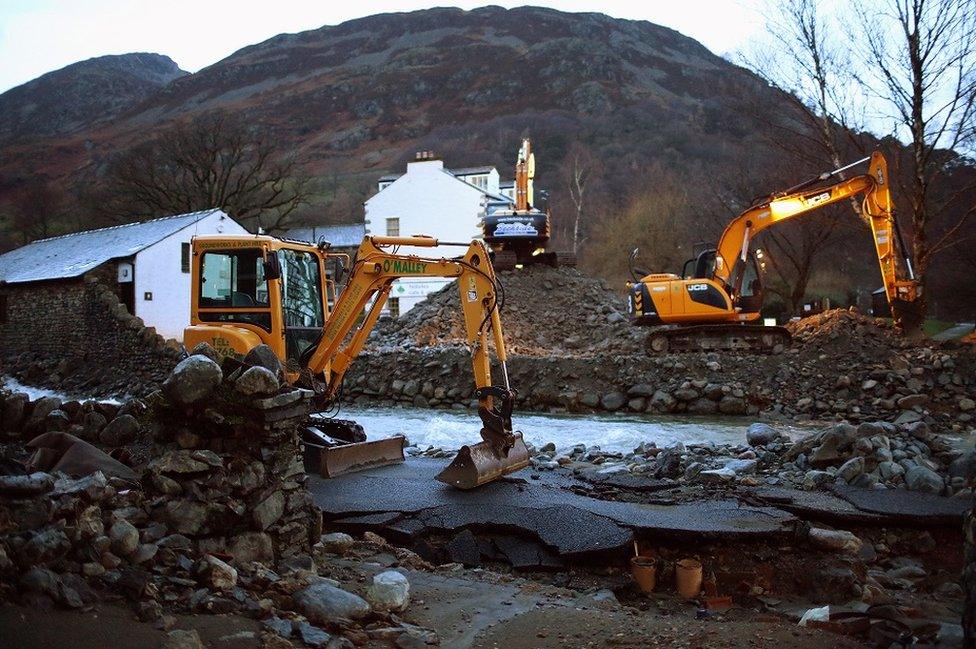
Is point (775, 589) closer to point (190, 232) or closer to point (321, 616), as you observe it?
point (321, 616)

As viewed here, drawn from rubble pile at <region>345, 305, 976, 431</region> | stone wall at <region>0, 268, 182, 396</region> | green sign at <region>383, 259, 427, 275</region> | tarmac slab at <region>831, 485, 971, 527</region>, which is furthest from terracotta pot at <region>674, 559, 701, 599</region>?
stone wall at <region>0, 268, 182, 396</region>

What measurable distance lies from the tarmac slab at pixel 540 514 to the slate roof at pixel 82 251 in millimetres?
20893

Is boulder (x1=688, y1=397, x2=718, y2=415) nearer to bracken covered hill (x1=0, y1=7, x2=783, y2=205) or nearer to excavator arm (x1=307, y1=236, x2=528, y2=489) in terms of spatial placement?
excavator arm (x1=307, y1=236, x2=528, y2=489)

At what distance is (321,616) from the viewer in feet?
13.7

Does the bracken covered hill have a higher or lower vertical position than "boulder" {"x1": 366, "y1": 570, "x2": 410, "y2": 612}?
higher

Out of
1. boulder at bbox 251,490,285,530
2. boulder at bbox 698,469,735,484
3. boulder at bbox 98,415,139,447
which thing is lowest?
boulder at bbox 698,469,735,484

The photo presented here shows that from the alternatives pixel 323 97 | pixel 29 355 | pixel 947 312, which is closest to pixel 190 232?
pixel 29 355

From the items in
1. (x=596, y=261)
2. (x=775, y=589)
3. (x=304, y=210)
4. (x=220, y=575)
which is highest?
(x=304, y=210)

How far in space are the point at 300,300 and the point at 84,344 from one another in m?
17.8

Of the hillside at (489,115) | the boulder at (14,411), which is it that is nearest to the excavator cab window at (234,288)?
the boulder at (14,411)

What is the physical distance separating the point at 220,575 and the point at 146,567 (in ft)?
1.26

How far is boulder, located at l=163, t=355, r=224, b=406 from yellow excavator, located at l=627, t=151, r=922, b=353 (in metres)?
13.7

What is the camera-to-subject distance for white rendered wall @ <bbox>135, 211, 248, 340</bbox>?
25.4 metres

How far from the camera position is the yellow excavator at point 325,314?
8.45 metres
